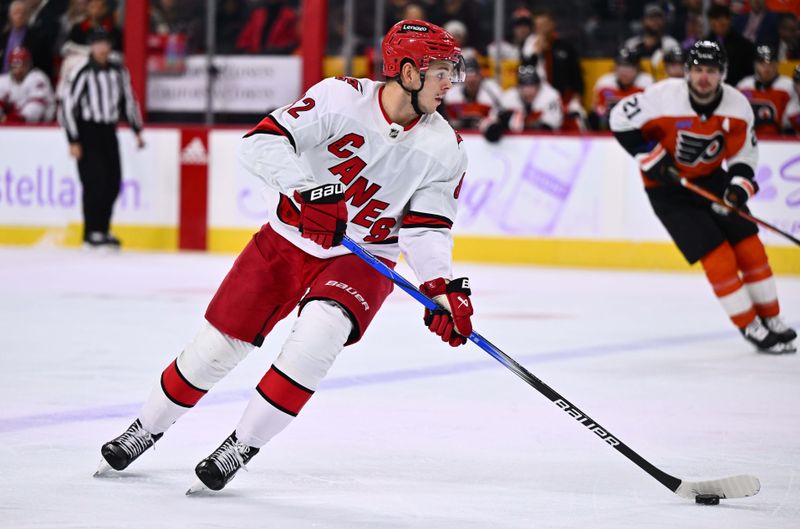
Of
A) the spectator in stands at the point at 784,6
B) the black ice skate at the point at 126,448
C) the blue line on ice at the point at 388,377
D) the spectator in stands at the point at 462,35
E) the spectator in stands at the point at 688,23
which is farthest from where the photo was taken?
the spectator in stands at the point at 462,35

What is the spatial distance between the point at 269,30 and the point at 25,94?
188 cm

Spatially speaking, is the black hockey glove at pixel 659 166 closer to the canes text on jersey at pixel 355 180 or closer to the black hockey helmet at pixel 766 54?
the canes text on jersey at pixel 355 180

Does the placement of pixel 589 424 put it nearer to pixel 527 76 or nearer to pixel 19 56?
pixel 527 76

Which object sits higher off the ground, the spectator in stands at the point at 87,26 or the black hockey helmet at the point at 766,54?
the black hockey helmet at the point at 766,54

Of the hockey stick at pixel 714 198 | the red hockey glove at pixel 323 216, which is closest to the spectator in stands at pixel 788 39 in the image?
the hockey stick at pixel 714 198

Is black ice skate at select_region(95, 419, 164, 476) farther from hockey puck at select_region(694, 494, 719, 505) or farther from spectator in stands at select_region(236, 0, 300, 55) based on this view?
spectator in stands at select_region(236, 0, 300, 55)

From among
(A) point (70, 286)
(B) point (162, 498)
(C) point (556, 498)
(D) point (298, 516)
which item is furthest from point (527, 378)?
(A) point (70, 286)

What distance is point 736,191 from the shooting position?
212 inches

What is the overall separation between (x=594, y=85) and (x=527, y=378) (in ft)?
22.5

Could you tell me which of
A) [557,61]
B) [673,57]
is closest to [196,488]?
[673,57]

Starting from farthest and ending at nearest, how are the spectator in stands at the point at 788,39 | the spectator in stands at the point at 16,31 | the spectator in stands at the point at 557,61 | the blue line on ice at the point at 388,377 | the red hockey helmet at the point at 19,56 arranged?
the spectator in stands at the point at 16,31 → the red hockey helmet at the point at 19,56 → the spectator in stands at the point at 557,61 → the spectator in stands at the point at 788,39 → the blue line on ice at the point at 388,377

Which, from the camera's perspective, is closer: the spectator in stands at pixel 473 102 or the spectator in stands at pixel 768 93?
the spectator in stands at pixel 768 93

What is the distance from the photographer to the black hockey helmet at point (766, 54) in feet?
27.2

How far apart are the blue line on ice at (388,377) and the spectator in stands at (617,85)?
10.0 ft
